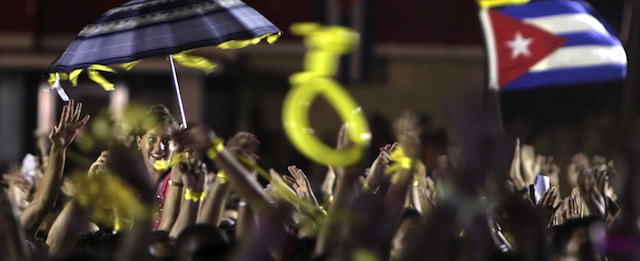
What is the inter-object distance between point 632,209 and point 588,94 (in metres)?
10.1

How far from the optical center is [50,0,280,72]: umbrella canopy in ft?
18.8

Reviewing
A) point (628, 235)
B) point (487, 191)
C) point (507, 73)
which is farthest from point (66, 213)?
point (507, 73)

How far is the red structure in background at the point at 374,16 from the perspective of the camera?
14.4 metres

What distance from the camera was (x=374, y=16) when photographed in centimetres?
1427

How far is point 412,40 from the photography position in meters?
15.0

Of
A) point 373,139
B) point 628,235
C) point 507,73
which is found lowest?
point 373,139

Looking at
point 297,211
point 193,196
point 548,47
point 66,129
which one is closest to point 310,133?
point 297,211

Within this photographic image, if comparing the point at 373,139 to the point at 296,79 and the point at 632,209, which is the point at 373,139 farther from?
the point at 632,209

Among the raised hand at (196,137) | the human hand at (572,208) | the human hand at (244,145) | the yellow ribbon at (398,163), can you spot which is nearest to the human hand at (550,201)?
the human hand at (572,208)

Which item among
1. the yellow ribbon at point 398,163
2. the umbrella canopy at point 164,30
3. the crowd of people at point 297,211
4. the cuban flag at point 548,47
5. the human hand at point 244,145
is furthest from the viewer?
the cuban flag at point 548,47

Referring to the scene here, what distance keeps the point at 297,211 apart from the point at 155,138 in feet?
4.21

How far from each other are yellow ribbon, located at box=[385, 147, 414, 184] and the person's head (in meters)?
1.09

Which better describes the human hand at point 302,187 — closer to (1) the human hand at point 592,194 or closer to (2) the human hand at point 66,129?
(2) the human hand at point 66,129

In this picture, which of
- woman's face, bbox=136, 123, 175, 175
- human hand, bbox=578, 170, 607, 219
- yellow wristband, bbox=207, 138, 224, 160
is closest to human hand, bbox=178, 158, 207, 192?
woman's face, bbox=136, 123, 175, 175
